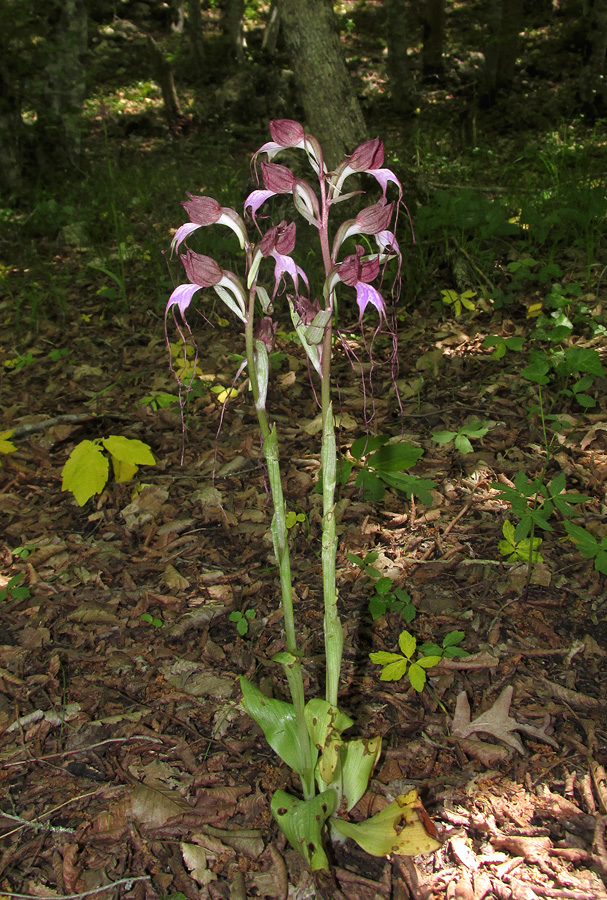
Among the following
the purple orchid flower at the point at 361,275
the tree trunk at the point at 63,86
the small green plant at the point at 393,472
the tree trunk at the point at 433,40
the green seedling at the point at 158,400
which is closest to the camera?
the purple orchid flower at the point at 361,275

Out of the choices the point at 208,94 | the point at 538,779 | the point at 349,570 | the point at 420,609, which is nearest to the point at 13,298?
the point at 349,570

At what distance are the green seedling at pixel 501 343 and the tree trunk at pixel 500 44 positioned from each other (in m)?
9.66

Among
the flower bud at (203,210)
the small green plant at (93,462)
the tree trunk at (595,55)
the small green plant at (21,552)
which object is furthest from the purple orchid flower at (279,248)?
the tree trunk at (595,55)

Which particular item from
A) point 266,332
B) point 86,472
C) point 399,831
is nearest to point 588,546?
point 399,831

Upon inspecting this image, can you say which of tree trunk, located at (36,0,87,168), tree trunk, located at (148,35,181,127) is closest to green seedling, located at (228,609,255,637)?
tree trunk, located at (36,0,87,168)

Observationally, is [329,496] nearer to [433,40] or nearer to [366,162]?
[366,162]

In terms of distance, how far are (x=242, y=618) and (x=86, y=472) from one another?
894mm

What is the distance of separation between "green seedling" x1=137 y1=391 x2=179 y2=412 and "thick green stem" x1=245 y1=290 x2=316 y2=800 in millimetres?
1804

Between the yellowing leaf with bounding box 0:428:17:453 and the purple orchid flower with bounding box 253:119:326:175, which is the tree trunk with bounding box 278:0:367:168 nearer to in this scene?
the yellowing leaf with bounding box 0:428:17:453

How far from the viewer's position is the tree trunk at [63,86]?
664 cm

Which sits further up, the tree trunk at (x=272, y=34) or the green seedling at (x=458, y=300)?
the tree trunk at (x=272, y=34)

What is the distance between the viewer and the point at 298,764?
5.16 feet

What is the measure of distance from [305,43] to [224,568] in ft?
12.0

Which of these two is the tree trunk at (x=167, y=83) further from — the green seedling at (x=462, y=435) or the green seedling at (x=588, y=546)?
the green seedling at (x=588, y=546)
